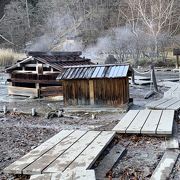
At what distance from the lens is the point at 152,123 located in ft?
21.3

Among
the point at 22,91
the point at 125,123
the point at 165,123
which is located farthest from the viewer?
the point at 22,91

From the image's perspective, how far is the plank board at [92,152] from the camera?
14.0 ft

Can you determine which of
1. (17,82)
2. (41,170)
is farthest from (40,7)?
(41,170)

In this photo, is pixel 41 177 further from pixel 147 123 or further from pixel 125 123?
pixel 147 123

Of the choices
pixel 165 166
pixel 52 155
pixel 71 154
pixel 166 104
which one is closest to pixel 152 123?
pixel 165 166

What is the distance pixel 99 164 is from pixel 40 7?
163 ft

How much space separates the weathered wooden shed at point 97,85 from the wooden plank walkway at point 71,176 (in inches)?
276

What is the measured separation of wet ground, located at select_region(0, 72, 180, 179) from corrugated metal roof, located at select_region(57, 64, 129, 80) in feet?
3.72

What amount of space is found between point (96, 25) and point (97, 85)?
3519cm

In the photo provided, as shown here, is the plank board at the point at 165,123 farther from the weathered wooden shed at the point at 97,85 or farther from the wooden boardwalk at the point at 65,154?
the weathered wooden shed at the point at 97,85

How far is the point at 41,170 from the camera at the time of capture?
13.5 ft

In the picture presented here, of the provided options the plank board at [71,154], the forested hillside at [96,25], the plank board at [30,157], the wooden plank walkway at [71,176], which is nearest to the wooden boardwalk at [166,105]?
the plank board at [71,154]

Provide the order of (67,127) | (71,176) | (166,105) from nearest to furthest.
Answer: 1. (71,176)
2. (67,127)
3. (166,105)

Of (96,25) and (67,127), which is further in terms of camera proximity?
(96,25)
